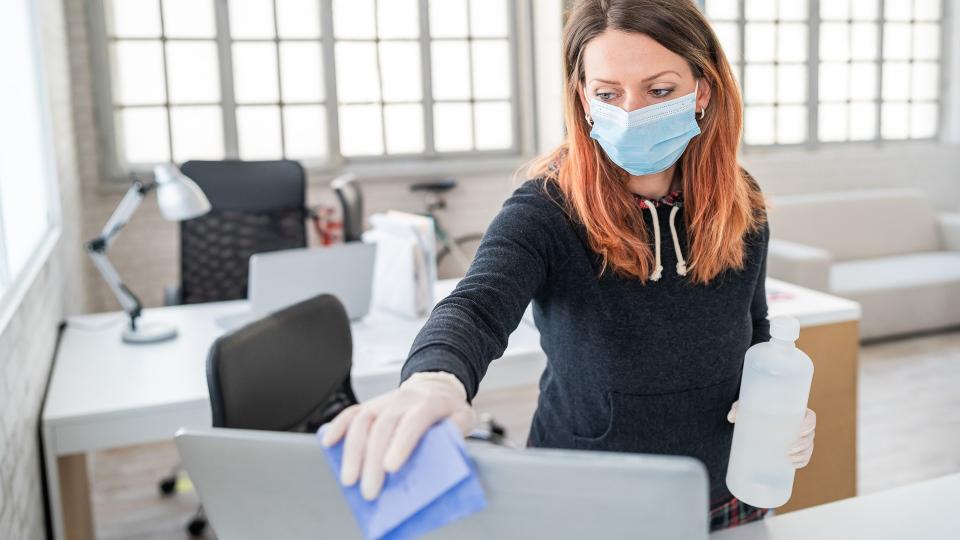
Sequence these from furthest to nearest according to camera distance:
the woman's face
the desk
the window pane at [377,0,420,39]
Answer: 1. the window pane at [377,0,420,39]
2. the desk
3. the woman's face

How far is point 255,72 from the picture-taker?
5.02 metres

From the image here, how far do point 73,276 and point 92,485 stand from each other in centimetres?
96

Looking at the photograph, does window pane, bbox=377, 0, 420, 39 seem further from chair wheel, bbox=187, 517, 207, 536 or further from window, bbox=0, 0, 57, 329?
chair wheel, bbox=187, 517, 207, 536

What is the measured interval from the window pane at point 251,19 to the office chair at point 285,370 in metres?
3.71

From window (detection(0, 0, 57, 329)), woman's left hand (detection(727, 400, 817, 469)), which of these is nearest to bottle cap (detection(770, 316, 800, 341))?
woman's left hand (detection(727, 400, 817, 469))

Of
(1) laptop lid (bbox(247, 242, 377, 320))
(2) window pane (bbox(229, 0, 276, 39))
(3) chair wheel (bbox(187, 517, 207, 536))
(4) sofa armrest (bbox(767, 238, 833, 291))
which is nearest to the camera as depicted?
(1) laptop lid (bbox(247, 242, 377, 320))

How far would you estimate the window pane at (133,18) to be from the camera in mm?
4684

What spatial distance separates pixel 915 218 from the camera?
18.3 ft

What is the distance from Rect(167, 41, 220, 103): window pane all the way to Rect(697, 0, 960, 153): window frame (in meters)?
3.46

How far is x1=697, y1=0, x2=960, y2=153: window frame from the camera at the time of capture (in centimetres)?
598

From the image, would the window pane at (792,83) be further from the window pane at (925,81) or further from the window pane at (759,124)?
the window pane at (925,81)

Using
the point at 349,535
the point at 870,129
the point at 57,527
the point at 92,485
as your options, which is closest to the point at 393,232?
the point at 57,527

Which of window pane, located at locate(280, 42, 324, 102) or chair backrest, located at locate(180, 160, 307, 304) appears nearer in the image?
chair backrest, located at locate(180, 160, 307, 304)

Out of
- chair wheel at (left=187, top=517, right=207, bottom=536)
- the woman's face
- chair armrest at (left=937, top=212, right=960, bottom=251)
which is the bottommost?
chair wheel at (left=187, top=517, right=207, bottom=536)
